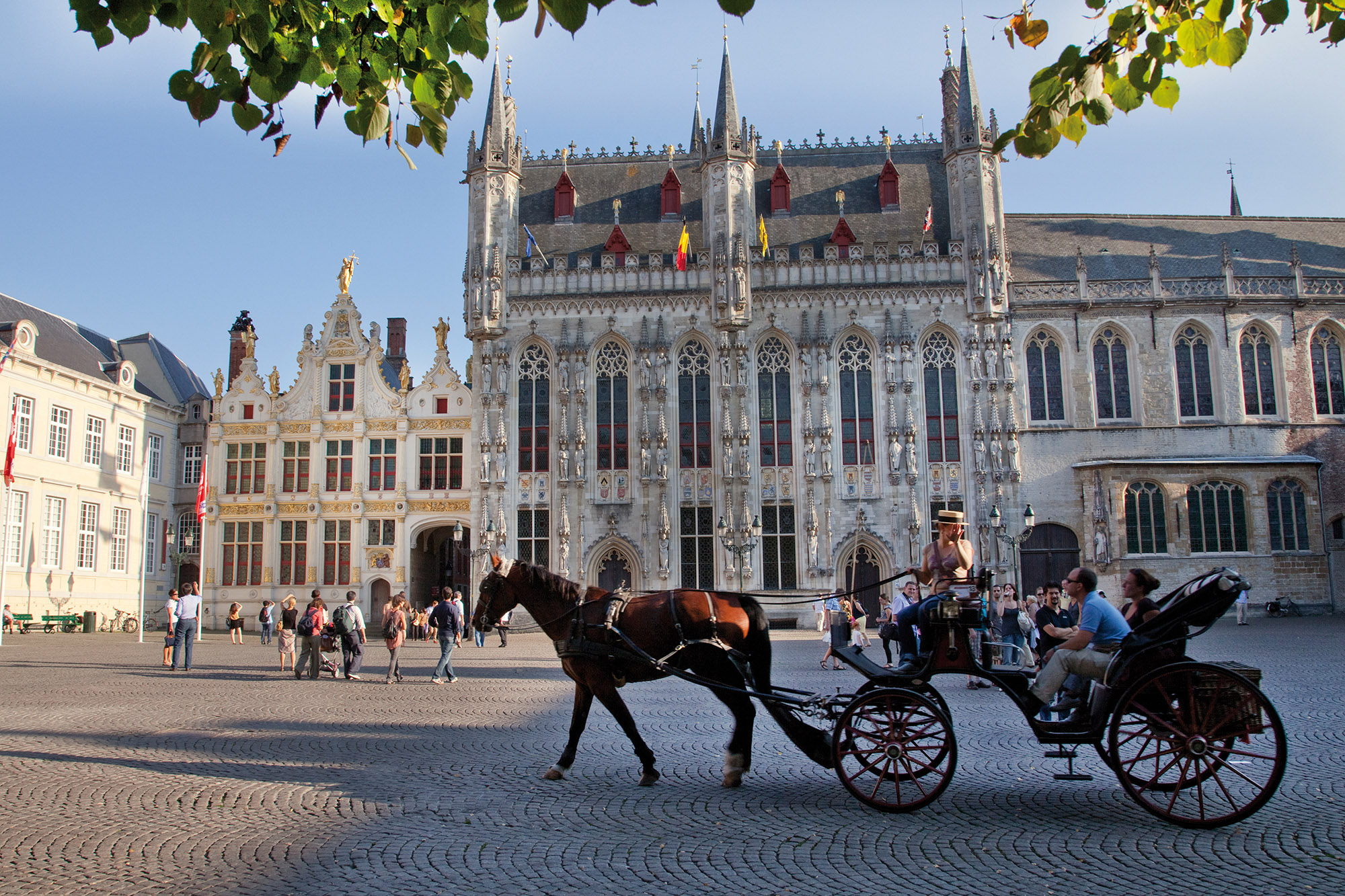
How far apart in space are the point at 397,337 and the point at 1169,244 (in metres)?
34.1

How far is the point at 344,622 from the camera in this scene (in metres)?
17.2

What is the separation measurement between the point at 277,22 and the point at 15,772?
7.31m

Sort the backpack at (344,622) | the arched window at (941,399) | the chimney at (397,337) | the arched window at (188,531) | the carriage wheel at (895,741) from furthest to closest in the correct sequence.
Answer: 1. the chimney at (397,337)
2. the arched window at (188,531)
3. the arched window at (941,399)
4. the backpack at (344,622)
5. the carriage wheel at (895,741)

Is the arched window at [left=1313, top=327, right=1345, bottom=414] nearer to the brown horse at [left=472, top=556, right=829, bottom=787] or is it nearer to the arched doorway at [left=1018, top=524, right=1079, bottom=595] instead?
the arched doorway at [left=1018, top=524, right=1079, bottom=595]

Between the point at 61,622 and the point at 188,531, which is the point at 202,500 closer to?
the point at 61,622

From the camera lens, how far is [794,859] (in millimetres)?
5551

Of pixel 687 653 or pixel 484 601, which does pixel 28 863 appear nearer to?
pixel 484 601

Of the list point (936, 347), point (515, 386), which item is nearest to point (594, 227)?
point (515, 386)

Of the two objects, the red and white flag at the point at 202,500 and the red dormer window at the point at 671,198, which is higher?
the red dormer window at the point at 671,198

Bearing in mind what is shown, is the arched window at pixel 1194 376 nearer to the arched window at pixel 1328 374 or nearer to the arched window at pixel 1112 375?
the arched window at pixel 1112 375

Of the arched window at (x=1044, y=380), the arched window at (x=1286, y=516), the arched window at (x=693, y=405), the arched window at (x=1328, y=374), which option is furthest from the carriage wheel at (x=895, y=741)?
the arched window at (x=1328, y=374)

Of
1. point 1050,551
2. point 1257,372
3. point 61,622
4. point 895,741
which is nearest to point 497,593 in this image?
point 895,741

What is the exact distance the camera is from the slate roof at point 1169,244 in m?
36.7

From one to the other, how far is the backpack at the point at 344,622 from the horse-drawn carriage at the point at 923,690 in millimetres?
9740
